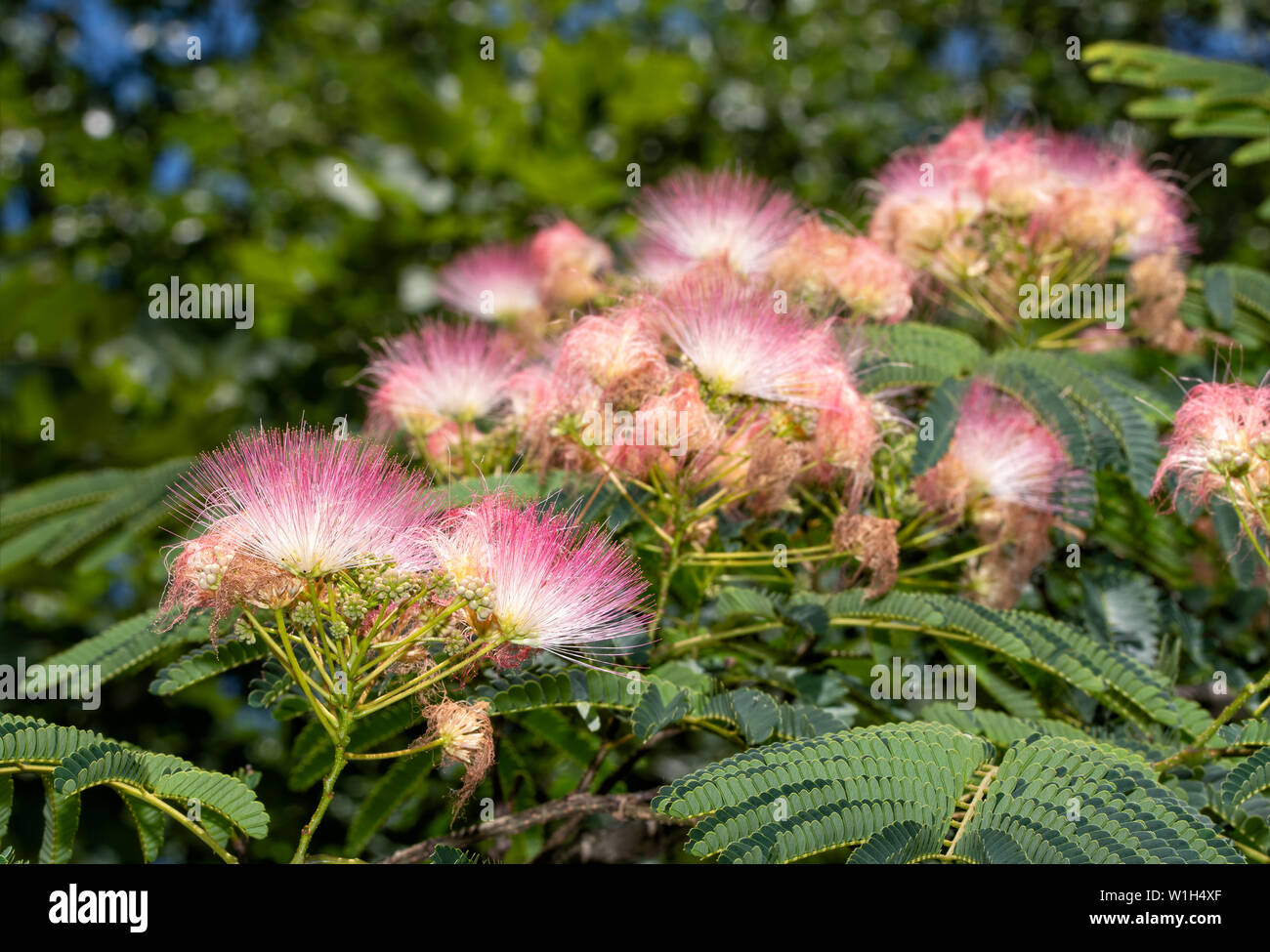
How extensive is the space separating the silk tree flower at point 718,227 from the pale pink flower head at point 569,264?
182mm

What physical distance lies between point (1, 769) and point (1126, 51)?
4.00 m

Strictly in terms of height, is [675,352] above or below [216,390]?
below

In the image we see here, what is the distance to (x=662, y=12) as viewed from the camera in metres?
8.42

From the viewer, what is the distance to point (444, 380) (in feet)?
9.20

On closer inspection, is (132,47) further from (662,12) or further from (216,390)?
(662,12)

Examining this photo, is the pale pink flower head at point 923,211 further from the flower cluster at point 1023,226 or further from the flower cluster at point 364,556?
the flower cluster at point 364,556

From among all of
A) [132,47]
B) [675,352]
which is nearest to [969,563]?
[675,352]

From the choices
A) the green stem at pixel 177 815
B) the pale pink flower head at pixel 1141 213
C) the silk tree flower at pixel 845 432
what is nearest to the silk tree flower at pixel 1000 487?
the silk tree flower at pixel 845 432

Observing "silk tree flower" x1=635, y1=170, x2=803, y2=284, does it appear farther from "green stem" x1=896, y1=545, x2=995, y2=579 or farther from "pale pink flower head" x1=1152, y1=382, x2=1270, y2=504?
"pale pink flower head" x1=1152, y1=382, x2=1270, y2=504

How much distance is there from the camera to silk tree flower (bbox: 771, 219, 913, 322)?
9.65 feet

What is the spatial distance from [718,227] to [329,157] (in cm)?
547

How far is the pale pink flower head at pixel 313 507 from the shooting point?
1.81 metres

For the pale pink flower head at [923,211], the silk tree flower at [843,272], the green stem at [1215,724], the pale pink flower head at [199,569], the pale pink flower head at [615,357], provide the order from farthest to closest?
1. the pale pink flower head at [923,211]
2. the silk tree flower at [843,272]
3. the pale pink flower head at [615,357]
4. the green stem at [1215,724]
5. the pale pink flower head at [199,569]

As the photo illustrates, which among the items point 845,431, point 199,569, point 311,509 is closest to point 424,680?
point 311,509
